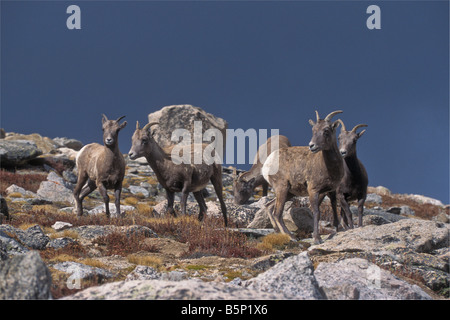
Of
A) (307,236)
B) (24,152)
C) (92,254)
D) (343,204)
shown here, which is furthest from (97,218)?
(24,152)

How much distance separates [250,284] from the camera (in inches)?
231

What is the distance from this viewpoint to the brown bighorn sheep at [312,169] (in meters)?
11.7

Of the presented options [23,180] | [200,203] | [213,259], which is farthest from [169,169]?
[23,180]

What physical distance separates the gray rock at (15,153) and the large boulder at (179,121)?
1095 cm

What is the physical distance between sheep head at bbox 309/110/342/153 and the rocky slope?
2373 mm

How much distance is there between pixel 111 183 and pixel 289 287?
10.5 m

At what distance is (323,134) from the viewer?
38.0 feet

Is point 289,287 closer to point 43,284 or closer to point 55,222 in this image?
point 43,284

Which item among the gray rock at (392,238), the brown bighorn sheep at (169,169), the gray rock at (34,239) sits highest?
the brown bighorn sheep at (169,169)

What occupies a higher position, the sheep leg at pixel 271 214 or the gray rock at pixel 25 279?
the gray rock at pixel 25 279

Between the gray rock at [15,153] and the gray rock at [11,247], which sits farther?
the gray rock at [15,153]

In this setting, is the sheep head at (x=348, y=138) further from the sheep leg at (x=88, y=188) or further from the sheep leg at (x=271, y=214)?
the sheep leg at (x=88, y=188)

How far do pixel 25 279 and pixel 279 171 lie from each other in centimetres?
902

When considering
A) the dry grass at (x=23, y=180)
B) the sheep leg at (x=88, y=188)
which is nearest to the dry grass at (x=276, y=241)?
the sheep leg at (x=88, y=188)
